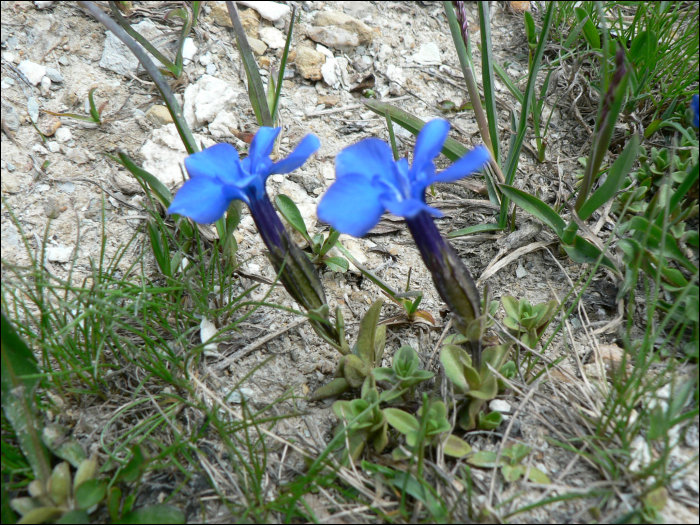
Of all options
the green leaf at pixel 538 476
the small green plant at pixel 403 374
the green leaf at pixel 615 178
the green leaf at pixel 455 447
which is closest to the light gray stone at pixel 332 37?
the green leaf at pixel 615 178

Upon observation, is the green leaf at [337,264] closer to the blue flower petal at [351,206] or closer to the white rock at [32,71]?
the blue flower petal at [351,206]

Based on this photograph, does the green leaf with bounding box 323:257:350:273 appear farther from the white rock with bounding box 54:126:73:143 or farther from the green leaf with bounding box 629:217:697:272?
the white rock with bounding box 54:126:73:143

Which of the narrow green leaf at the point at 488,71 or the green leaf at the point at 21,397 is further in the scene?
the narrow green leaf at the point at 488,71

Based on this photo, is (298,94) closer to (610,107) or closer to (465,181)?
(465,181)

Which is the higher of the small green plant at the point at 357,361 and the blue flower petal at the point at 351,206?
the blue flower petal at the point at 351,206

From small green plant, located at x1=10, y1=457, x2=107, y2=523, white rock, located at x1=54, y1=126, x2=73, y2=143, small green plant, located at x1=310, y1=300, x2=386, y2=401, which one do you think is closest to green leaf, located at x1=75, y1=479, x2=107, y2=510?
small green plant, located at x1=10, y1=457, x2=107, y2=523

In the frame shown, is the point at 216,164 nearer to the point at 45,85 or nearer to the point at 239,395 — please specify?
the point at 239,395

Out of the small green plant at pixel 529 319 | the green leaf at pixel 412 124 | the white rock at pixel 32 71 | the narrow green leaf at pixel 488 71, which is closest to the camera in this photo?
the small green plant at pixel 529 319
